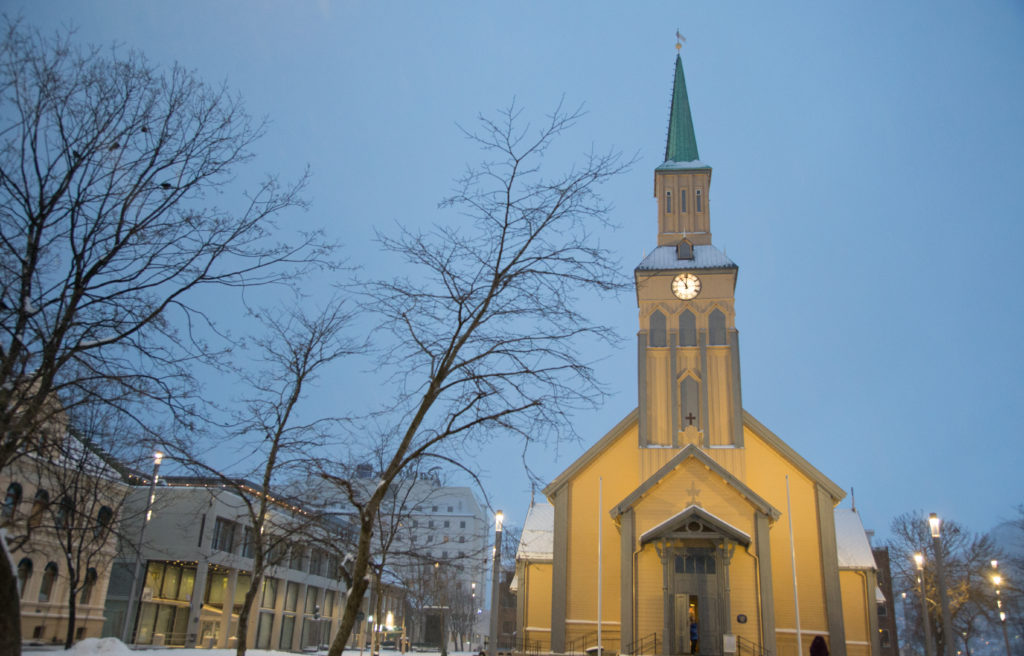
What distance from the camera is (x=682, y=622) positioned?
31297 millimetres

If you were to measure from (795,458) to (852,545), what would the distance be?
530cm

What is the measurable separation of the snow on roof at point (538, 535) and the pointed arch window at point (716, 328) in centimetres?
1261

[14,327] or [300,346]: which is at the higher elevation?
[300,346]

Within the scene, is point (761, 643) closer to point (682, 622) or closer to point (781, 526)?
point (682, 622)

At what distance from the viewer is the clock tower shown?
37.8m

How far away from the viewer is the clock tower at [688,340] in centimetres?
3775

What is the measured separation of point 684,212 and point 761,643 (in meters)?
23.1

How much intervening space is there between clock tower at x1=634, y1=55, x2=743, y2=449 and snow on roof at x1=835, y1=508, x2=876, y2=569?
7.27 meters

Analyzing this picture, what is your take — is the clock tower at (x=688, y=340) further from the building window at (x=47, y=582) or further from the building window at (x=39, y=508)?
the building window at (x=47, y=582)

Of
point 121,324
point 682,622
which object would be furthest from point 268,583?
point 121,324

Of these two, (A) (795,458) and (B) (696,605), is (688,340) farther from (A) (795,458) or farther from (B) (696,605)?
(B) (696,605)

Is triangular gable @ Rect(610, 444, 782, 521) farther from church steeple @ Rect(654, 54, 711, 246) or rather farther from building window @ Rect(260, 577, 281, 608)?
building window @ Rect(260, 577, 281, 608)

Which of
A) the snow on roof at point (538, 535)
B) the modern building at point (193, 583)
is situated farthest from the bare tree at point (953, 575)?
the modern building at point (193, 583)

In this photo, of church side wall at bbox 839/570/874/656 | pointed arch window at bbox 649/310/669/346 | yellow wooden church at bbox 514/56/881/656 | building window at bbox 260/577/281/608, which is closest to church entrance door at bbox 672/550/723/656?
yellow wooden church at bbox 514/56/881/656
